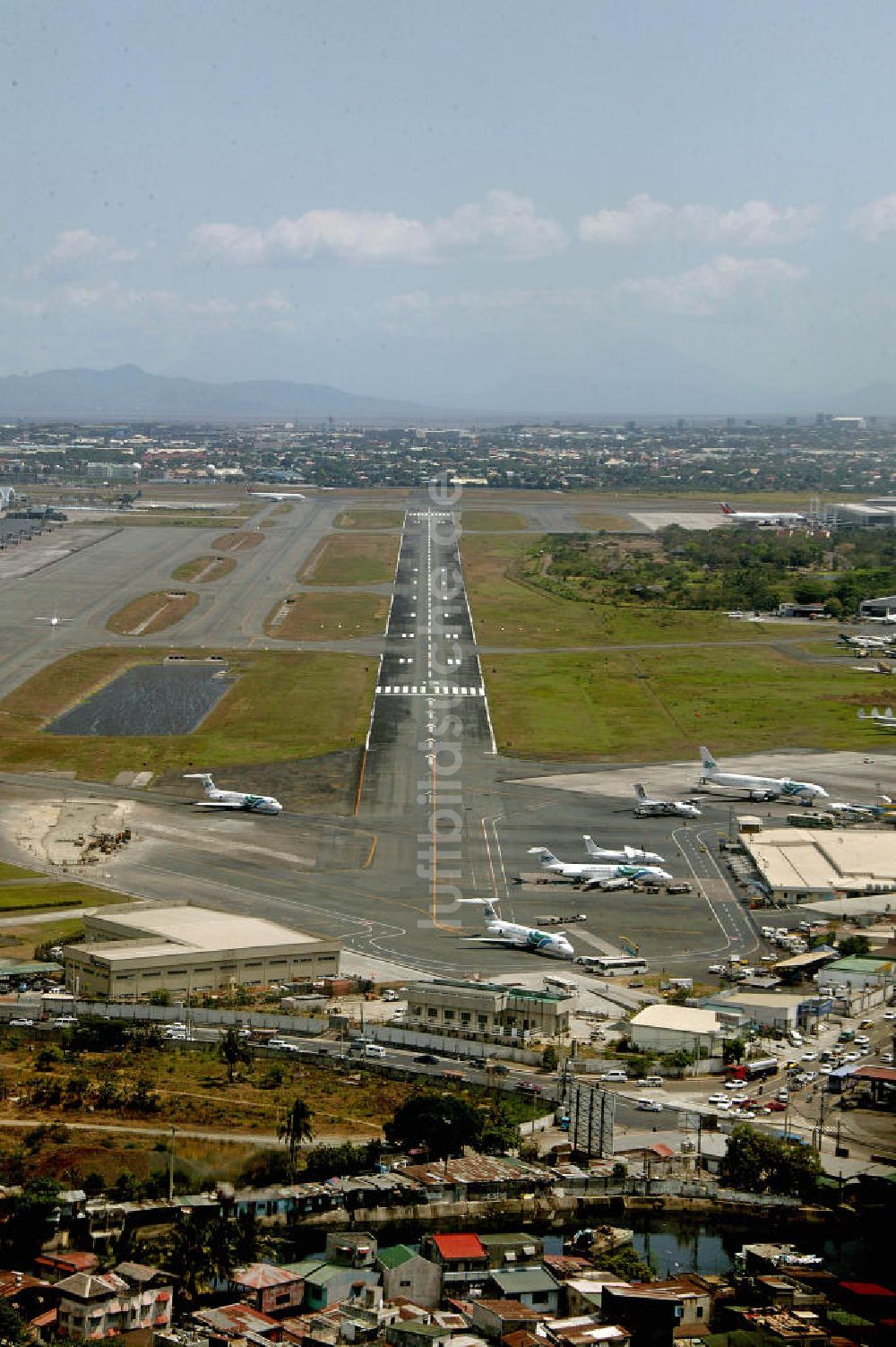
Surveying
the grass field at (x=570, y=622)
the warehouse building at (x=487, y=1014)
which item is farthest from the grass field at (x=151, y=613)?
the warehouse building at (x=487, y=1014)

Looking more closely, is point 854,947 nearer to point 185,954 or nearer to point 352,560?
point 185,954

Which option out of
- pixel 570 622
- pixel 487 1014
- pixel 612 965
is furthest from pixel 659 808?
pixel 570 622

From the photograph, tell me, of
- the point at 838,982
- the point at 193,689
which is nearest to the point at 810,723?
the point at 193,689

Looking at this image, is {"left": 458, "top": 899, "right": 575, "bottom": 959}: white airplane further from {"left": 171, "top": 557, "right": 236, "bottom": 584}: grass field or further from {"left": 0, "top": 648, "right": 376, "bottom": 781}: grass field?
{"left": 171, "top": 557, "right": 236, "bottom": 584}: grass field

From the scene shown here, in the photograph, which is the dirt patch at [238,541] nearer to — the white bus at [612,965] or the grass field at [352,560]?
the grass field at [352,560]

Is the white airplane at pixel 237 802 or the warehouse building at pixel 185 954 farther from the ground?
the white airplane at pixel 237 802

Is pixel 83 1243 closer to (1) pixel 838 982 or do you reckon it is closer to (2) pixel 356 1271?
(2) pixel 356 1271
